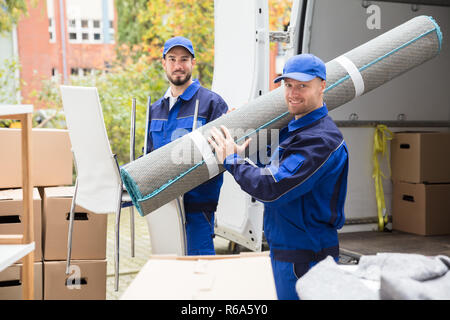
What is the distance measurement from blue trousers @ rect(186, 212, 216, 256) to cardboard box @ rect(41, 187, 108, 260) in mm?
834

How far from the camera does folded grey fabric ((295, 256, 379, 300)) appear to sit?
1185 millimetres

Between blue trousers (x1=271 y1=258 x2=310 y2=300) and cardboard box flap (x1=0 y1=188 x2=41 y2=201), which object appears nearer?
blue trousers (x1=271 y1=258 x2=310 y2=300)

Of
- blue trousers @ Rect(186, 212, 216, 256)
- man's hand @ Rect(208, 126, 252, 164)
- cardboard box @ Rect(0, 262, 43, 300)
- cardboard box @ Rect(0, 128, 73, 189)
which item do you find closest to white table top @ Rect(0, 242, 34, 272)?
man's hand @ Rect(208, 126, 252, 164)

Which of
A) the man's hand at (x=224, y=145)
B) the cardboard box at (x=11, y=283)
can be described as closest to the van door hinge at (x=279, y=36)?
the man's hand at (x=224, y=145)

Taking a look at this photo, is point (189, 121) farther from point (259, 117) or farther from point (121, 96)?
point (121, 96)

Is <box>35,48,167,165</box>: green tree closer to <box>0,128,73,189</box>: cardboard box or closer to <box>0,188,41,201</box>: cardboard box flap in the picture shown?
<box>0,128,73,189</box>: cardboard box

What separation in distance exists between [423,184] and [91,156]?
3359mm

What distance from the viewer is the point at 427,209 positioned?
4.93 metres

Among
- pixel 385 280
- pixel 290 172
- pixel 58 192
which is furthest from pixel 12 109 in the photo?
pixel 58 192

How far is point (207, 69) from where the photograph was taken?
398 inches

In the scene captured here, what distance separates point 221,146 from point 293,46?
2393mm

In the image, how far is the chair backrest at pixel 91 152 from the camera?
3296 millimetres

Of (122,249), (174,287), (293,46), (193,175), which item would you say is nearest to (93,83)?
(122,249)

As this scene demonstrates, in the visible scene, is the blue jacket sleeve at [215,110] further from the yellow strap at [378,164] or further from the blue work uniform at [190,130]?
the yellow strap at [378,164]
